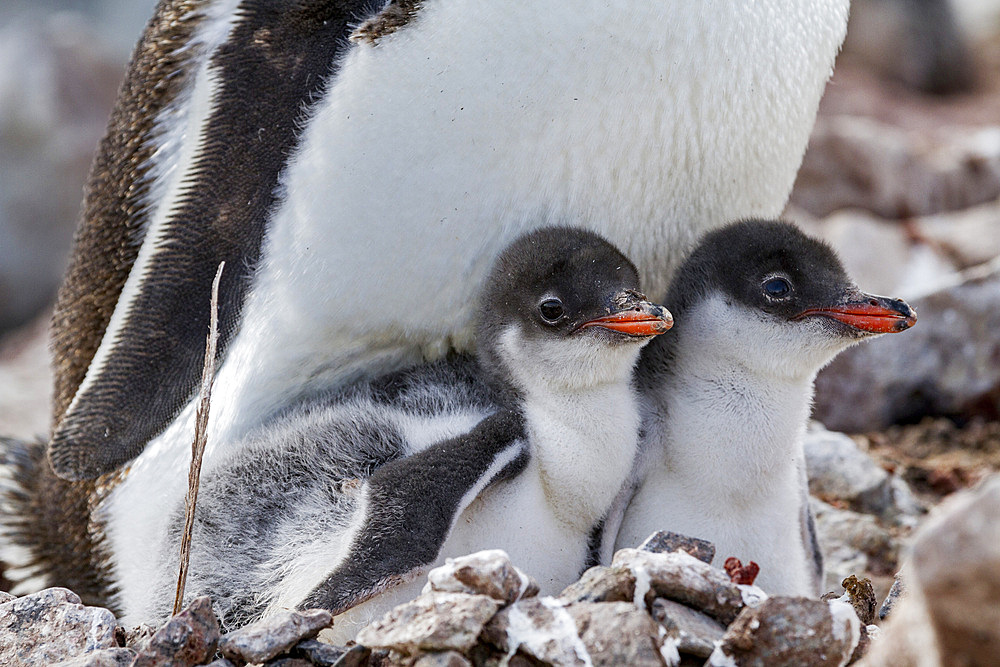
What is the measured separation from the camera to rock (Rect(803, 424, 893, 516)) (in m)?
2.96

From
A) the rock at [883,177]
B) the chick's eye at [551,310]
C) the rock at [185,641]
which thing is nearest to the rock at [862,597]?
the chick's eye at [551,310]

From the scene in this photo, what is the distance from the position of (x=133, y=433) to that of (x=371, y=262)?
1.92ft

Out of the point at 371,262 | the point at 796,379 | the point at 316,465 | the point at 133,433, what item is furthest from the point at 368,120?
the point at 796,379

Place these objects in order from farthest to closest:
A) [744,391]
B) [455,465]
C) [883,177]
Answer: [883,177], [744,391], [455,465]

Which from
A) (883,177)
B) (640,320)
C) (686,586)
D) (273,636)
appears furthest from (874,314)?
(883,177)

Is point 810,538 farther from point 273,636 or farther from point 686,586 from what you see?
point 273,636

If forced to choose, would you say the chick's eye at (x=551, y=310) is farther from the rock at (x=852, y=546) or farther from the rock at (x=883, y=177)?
the rock at (x=883, y=177)

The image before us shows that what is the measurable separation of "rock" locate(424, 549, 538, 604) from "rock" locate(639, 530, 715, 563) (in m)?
0.26

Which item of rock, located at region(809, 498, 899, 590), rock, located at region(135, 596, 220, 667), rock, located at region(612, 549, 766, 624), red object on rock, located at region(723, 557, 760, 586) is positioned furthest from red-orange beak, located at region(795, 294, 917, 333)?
rock, located at region(135, 596, 220, 667)

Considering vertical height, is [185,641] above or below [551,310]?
below

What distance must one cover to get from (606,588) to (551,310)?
0.56 metres

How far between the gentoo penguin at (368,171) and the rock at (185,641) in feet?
1.69

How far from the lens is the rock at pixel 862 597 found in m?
1.85

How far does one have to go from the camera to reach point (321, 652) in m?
1.58
